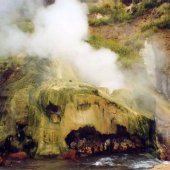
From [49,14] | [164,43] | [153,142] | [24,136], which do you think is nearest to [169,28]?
[164,43]

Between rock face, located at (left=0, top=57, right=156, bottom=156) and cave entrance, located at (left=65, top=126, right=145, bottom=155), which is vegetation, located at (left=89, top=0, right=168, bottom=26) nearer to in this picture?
rock face, located at (left=0, top=57, right=156, bottom=156)

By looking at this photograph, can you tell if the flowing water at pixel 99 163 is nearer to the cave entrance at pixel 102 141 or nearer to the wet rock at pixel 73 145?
the cave entrance at pixel 102 141

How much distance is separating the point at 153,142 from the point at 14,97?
836cm

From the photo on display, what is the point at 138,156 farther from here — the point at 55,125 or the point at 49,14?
the point at 49,14

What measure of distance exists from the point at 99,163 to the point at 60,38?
15.4m

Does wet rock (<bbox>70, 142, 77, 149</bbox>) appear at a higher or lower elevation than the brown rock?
higher

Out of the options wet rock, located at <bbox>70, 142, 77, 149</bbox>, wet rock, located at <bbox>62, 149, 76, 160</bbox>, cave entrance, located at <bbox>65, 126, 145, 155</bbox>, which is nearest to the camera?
wet rock, located at <bbox>62, 149, 76, 160</bbox>

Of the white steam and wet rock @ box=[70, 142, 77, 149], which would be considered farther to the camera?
the white steam

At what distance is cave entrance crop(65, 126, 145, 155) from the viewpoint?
26.0m

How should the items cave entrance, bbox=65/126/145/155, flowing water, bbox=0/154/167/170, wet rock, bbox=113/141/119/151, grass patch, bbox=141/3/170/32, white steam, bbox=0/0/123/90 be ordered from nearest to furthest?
flowing water, bbox=0/154/167/170 → cave entrance, bbox=65/126/145/155 → wet rock, bbox=113/141/119/151 → white steam, bbox=0/0/123/90 → grass patch, bbox=141/3/170/32

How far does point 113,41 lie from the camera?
3853 cm

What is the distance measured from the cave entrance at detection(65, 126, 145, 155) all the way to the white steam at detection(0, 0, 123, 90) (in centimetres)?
566

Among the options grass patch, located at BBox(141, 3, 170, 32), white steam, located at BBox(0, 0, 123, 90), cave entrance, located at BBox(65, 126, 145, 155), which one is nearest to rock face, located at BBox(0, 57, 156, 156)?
cave entrance, located at BBox(65, 126, 145, 155)

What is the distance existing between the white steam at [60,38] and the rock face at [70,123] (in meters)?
5.14
